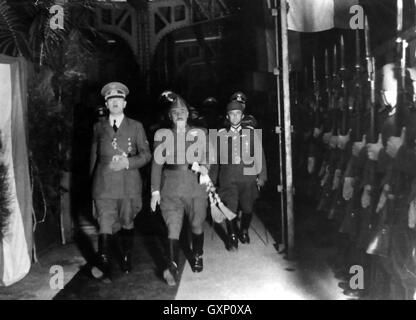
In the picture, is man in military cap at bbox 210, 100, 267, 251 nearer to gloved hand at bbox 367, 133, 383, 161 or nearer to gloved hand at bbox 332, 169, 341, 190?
gloved hand at bbox 332, 169, 341, 190

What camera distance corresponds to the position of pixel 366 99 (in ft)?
16.2

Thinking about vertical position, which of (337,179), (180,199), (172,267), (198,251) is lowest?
(172,267)

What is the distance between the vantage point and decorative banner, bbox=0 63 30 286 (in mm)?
4559

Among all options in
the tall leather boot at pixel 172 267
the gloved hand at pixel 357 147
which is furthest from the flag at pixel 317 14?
the tall leather boot at pixel 172 267

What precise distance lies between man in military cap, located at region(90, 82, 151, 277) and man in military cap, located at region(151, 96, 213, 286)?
0.93 ft

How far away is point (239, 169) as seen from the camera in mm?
6199

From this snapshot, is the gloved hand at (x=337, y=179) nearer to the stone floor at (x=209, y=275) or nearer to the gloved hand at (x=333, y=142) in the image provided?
the gloved hand at (x=333, y=142)

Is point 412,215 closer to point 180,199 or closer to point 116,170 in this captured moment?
point 180,199

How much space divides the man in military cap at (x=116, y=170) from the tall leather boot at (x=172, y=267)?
23.0 inches

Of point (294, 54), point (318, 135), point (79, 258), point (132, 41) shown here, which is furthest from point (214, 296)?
point (132, 41)

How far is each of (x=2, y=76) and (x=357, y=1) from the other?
4.69 m

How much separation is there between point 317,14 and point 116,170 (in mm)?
3627

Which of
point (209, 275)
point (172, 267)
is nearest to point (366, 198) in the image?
point (209, 275)

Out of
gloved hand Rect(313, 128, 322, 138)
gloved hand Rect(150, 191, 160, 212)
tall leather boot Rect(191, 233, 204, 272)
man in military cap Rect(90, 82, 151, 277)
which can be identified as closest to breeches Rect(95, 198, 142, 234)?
man in military cap Rect(90, 82, 151, 277)
